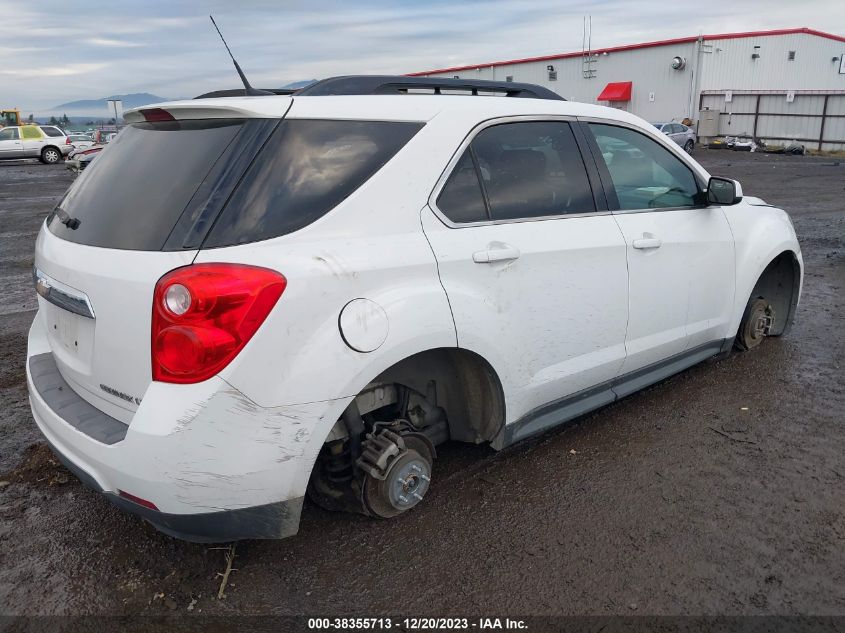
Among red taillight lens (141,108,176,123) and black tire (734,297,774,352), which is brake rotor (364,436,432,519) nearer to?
red taillight lens (141,108,176,123)

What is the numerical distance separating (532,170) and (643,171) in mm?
952

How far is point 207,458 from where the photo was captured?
90.7 inches

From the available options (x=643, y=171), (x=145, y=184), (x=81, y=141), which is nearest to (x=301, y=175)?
(x=145, y=184)

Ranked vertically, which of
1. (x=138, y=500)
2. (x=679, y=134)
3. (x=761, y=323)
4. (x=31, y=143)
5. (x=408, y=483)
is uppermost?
(x=138, y=500)

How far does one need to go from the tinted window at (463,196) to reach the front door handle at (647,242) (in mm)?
999

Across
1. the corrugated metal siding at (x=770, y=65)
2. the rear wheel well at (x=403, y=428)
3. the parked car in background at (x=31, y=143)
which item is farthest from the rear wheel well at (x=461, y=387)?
the corrugated metal siding at (x=770, y=65)

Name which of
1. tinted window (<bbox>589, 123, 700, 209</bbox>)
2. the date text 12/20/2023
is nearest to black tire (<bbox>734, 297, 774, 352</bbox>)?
tinted window (<bbox>589, 123, 700, 209</bbox>)

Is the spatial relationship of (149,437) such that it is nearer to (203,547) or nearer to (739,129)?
(203,547)

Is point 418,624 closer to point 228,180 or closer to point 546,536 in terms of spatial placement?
point 546,536

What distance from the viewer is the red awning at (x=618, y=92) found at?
43.8 metres

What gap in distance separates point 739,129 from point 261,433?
40.9 m

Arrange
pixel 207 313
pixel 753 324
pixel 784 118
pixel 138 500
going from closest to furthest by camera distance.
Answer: pixel 207 313, pixel 138 500, pixel 753 324, pixel 784 118

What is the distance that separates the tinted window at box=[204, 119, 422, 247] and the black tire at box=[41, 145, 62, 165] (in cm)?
3220

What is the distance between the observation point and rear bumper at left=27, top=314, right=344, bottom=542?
2277 mm
